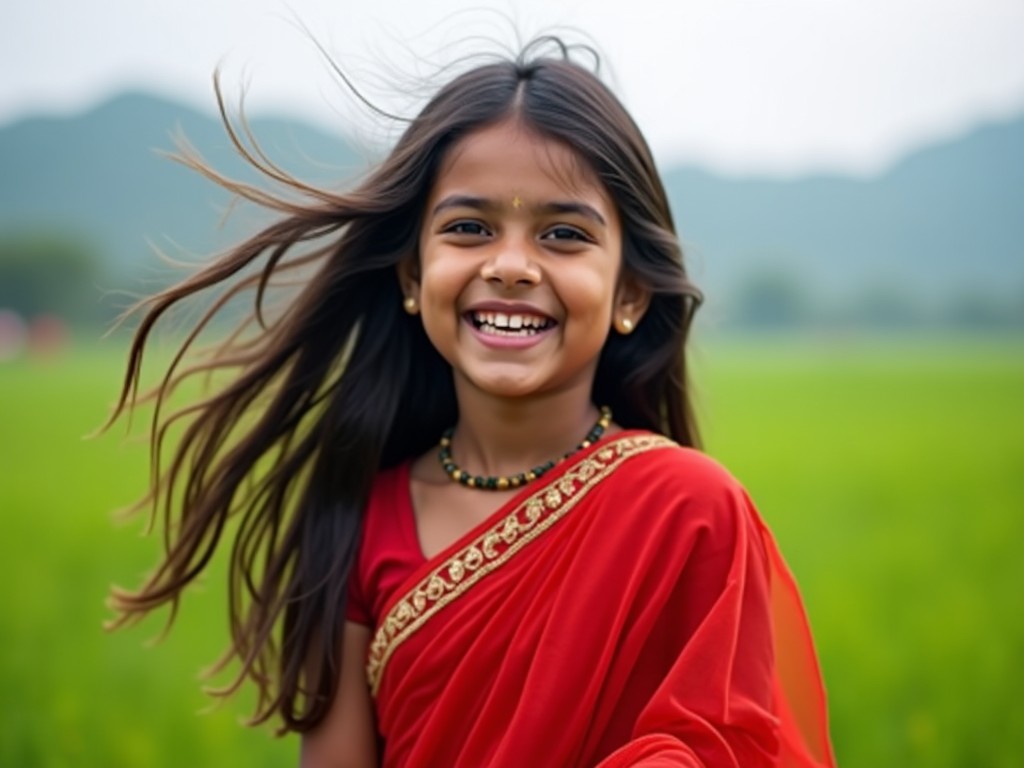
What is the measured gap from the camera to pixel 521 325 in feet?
7.97

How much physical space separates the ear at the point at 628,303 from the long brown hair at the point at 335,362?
25 millimetres

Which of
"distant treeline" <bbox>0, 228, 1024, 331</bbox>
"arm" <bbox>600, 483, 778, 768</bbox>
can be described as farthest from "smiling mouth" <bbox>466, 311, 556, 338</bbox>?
"distant treeline" <bbox>0, 228, 1024, 331</bbox>

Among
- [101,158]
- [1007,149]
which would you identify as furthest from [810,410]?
[101,158]

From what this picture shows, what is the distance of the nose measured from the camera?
2.37 metres

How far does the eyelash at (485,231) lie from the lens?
244 cm

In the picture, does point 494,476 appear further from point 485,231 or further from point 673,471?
point 485,231

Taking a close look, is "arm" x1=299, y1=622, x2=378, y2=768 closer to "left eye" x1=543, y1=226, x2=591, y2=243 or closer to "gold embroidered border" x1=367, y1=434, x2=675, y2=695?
"gold embroidered border" x1=367, y1=434, x2=675, y2=695

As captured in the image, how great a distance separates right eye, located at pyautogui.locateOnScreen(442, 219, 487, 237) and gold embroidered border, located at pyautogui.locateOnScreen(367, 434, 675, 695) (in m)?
0.49

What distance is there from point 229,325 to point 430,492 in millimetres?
902

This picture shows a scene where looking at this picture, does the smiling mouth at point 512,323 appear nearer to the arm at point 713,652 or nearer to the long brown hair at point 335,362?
the long brown hair at point 335,362

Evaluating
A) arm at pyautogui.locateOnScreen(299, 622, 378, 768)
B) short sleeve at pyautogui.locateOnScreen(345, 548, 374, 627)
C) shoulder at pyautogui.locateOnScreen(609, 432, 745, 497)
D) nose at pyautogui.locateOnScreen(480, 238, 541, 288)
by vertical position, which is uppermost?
nose at pyautogui.locateOnScreen(480, 238, 541, 288)

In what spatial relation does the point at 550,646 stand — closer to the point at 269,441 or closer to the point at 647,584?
the point at 647,584

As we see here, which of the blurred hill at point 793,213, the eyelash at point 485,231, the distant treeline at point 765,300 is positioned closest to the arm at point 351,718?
the eyelash at point 485,231

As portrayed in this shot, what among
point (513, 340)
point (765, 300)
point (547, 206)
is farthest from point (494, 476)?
point (765, 300)
